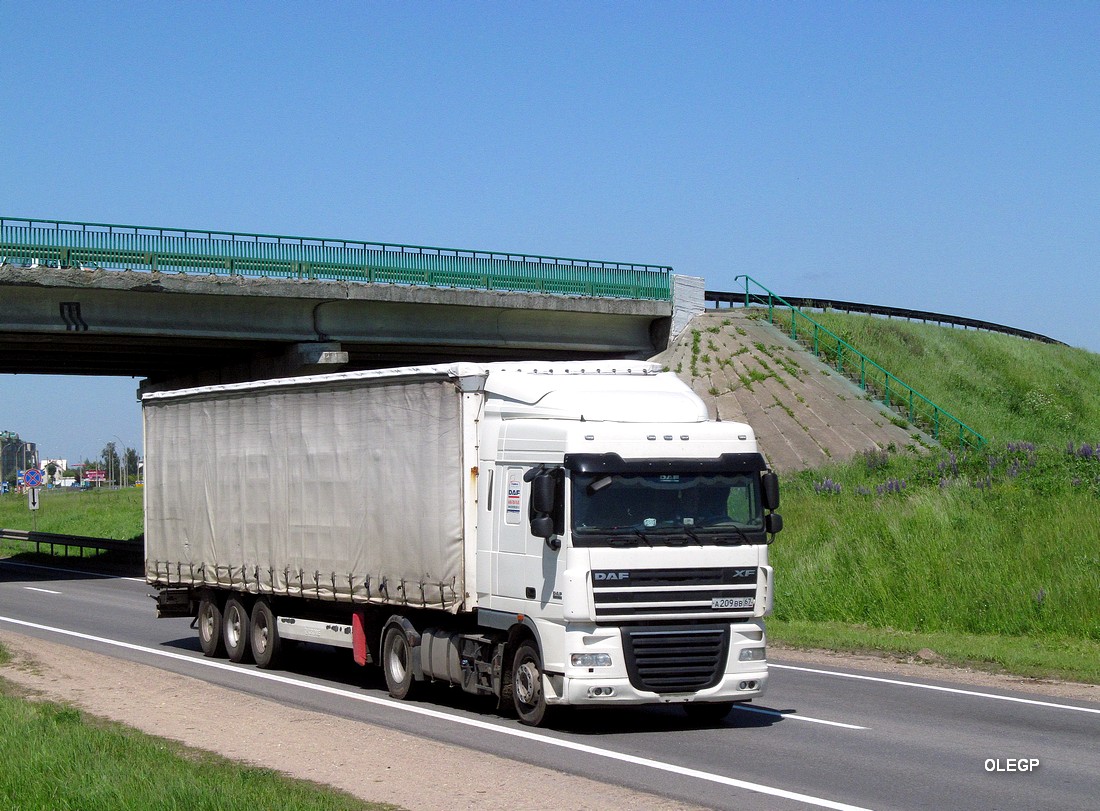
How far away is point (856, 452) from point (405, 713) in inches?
1013

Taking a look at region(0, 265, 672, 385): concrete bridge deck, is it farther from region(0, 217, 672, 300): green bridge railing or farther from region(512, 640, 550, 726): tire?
region(512, 640, 550, 726): tire

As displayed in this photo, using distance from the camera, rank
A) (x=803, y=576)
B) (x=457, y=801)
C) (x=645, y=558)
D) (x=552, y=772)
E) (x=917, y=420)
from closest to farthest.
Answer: (x=457, y=801)
(x=552, y=772)
(x=645, y=558)
(x=803, y=576)
(x=917, y=420)

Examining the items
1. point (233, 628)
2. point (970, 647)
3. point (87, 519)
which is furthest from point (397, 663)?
point (87, 519)

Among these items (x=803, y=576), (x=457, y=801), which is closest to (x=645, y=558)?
(x=457, y=801)

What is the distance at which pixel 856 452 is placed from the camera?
121ft

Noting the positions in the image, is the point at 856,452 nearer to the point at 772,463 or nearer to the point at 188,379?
the point at 772,463

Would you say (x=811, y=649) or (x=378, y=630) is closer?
(x=378, y=630)

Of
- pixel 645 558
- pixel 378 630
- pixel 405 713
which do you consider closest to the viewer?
pixel 645 558

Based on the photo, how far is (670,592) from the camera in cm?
1194

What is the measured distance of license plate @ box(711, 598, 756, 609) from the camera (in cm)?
1210

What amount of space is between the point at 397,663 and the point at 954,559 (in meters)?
9.91

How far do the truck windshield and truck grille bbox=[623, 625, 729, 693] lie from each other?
2.64 ft

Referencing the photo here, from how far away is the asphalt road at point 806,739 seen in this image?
9.38 m

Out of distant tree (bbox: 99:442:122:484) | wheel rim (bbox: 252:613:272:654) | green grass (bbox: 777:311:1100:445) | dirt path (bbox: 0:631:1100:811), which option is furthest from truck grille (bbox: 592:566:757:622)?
distant tree (bbox: 99:442:122:484)
